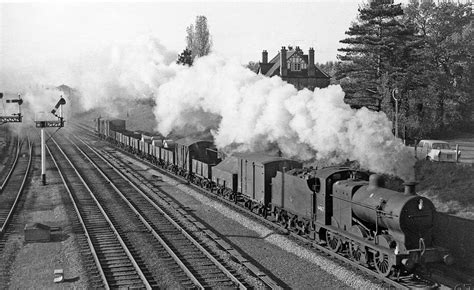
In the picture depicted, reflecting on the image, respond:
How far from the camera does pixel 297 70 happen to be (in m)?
71.9

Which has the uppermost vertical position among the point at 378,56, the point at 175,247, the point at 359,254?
the point at 378,56

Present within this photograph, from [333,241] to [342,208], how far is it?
1647mm

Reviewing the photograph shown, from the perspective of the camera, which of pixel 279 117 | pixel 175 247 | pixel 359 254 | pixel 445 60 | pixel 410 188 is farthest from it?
pixel 445 60

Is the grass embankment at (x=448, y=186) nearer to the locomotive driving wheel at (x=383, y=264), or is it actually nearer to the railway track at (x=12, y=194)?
the locomotive driving wheel at (x=383, y=264)

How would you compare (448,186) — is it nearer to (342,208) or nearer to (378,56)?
(342,208)

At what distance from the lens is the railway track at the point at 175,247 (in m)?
14.7

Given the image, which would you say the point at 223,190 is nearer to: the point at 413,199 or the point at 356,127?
the point at 356,127

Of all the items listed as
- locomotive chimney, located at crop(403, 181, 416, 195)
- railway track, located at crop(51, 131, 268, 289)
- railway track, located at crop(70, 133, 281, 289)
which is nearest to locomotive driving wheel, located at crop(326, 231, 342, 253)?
railway track, located at crop(70, 133, 281, 289)

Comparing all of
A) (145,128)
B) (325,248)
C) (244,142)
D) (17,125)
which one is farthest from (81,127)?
(325,248)

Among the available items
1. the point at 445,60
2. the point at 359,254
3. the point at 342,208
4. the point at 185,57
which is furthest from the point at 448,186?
the point at 185,57

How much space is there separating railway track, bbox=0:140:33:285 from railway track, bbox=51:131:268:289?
14.8 ft

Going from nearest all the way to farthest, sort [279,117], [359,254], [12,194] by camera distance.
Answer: [359,254] < [279,117] < [12,194]

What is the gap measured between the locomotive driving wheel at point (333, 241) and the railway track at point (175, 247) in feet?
12.3

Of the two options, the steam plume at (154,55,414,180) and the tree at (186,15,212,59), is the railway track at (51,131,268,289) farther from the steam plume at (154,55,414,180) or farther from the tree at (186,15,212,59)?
the tree at (186,15,212,59)
